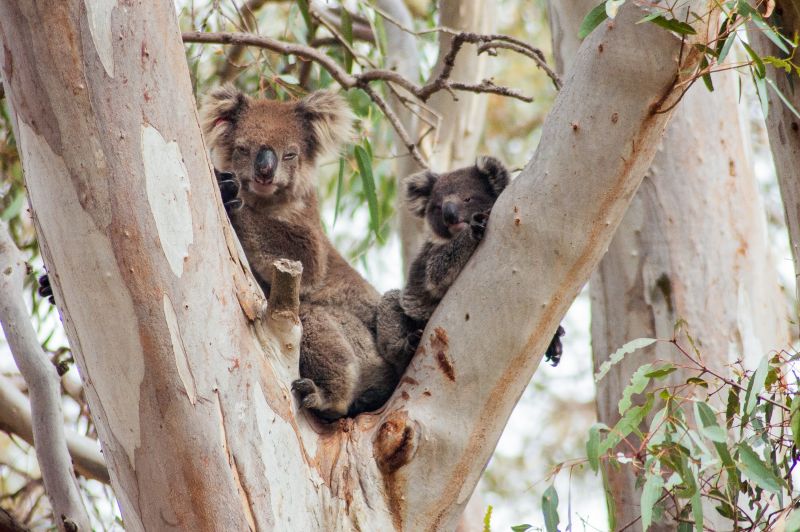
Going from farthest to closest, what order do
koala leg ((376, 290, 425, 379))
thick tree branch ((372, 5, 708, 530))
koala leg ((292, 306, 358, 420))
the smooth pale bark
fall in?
koala leg ((376, 290, 425, 379)) < koala leg ((292, 306, 358, 420)) < the smooth pale bark < thick tree branch ((372, 5, 708, 530))

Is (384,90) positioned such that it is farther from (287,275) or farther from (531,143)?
(531,143)

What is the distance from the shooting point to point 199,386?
2.06 m

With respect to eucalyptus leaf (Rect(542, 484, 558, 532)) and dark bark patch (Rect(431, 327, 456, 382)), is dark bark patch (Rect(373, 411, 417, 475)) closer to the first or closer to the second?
dark bark patch (Rect(431, 327, 456, 382))

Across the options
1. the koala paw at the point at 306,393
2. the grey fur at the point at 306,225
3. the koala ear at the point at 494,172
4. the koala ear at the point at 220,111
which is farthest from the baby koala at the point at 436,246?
the koala ear at the point at 220,111

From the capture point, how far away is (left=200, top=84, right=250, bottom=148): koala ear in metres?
3.77

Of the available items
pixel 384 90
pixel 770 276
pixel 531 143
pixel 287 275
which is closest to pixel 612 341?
pixel 770 276

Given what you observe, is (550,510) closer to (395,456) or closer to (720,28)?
(395,456)

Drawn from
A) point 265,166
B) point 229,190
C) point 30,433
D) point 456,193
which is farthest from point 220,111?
point 30,433

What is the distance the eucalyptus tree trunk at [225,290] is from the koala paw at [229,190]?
88 centimetres

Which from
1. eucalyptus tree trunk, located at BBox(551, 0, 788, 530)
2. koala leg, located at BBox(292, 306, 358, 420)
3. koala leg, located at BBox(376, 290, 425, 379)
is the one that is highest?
eucalyptus tree trunk, located at BBox(551, 0, 788, 530)

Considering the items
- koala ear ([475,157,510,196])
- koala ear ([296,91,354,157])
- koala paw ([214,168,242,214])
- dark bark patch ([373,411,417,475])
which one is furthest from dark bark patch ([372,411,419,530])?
koala ear ([296,91,354,157])

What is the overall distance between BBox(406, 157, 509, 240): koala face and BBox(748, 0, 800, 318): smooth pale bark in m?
1.27

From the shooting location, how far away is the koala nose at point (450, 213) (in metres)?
3.55

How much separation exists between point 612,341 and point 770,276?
66 cm
